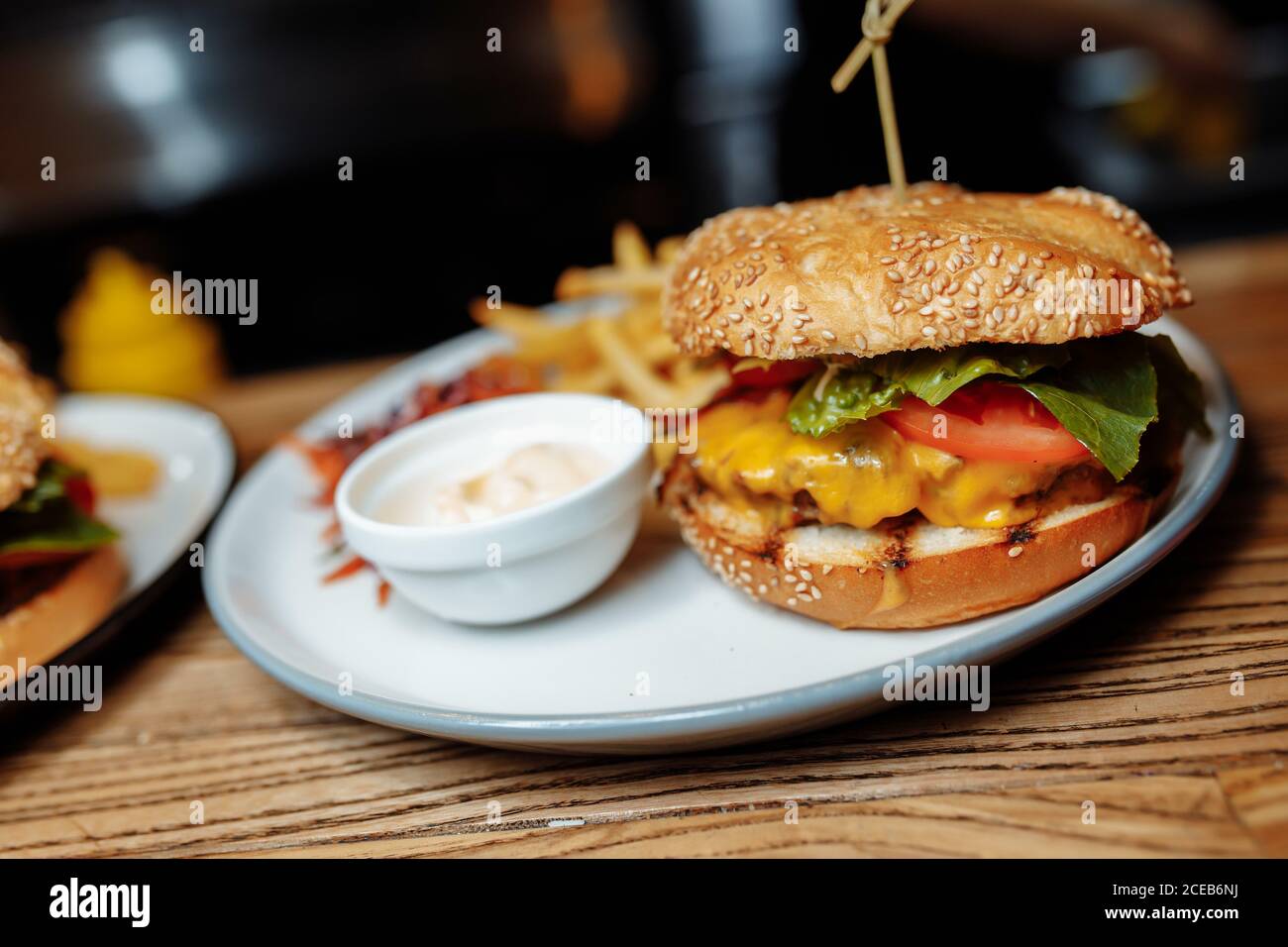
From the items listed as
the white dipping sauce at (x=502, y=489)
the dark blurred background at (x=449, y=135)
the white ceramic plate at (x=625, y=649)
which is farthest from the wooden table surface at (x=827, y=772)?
the dark blurred background at (x=449, y=135)

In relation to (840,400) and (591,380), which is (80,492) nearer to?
(591,380)

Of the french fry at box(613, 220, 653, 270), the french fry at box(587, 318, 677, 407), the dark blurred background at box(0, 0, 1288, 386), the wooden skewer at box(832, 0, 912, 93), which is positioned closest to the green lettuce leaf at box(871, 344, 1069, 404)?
the wooden skewer at box(832, 0, 912, 93)

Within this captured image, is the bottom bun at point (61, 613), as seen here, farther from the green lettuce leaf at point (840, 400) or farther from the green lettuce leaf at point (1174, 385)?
the green lettuce leaf at point (1174, 385)

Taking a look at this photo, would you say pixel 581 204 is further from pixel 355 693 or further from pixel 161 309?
pixel 355 693

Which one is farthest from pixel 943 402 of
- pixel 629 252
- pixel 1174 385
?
pixel 629 252

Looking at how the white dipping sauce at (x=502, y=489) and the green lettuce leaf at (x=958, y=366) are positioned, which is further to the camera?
the white dipping sauce at (x=502, y=489)
